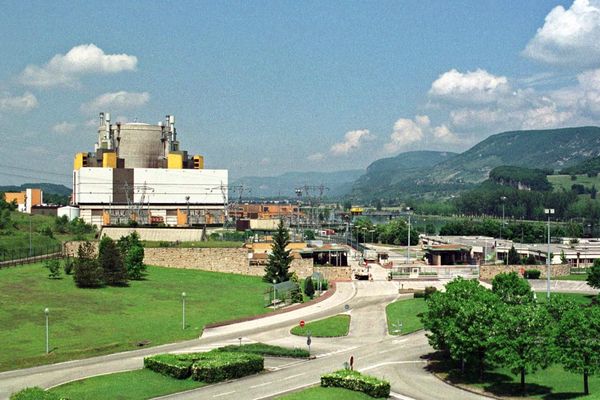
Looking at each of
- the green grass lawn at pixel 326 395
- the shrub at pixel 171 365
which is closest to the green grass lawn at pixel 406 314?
the green grass lawn at pixel 326 395

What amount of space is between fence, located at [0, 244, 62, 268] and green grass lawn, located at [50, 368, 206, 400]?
38656 millimetres

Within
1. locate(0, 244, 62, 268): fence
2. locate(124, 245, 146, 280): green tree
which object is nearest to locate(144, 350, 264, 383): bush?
locate(124, 245, 146, 280): green tree

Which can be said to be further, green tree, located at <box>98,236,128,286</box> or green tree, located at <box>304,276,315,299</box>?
green tree, located at <box>304,276,315,299</box>

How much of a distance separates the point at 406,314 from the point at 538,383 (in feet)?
73.9

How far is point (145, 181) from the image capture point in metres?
133

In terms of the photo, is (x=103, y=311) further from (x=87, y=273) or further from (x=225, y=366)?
(x=225, y=366)

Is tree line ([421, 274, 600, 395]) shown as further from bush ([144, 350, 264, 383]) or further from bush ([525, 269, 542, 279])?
bush ([525, 269, 542, 279])

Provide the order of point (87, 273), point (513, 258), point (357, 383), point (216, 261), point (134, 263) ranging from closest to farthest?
point (357, 383)
point (87, 273)
point (134, 263)
point (216, 261)
point (513, 258)

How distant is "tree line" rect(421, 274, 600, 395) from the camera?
35.7 m

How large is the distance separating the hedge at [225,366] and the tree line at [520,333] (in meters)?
11.1

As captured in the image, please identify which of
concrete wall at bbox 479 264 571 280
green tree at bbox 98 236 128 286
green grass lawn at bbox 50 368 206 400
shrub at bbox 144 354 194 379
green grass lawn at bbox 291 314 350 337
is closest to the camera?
green grass lawn at bbox 50 368 206 400

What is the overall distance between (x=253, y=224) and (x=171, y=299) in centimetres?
9477

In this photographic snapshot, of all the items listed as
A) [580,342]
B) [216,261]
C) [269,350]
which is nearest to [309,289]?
[216,261]

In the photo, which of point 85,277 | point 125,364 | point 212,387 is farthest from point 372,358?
point 85,277
